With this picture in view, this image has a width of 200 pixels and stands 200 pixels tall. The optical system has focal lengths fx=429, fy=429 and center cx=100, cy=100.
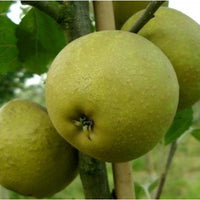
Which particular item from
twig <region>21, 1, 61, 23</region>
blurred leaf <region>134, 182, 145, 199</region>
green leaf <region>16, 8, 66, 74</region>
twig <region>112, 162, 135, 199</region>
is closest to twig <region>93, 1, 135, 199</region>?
twig <region>112, 162, 135, 199</region>

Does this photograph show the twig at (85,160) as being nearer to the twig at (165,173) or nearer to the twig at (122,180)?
the twig at (122,180)

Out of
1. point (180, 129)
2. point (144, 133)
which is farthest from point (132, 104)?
point (180, 129)

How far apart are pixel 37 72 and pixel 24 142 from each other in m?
0.37

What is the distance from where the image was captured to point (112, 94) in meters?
0.79

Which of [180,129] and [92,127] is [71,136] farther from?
[180,129]

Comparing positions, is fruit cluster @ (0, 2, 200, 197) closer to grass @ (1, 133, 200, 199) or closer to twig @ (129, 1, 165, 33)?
twig @ (129, 1, 165, 33)

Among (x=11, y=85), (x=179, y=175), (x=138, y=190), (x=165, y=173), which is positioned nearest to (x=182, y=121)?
(x=165, y=173)

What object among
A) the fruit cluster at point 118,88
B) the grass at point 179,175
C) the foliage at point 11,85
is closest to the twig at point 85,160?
Result: the fruit cluster at point 118,88

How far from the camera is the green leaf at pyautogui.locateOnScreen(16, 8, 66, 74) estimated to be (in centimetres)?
129

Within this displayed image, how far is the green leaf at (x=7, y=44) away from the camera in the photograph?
4.18ft

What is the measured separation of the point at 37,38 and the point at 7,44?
3.7 inches

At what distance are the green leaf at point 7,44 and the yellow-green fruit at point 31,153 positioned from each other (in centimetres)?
20

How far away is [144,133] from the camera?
0.82 metres

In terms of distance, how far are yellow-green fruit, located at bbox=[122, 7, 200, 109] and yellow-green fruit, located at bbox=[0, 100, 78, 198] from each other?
34 centimetres
